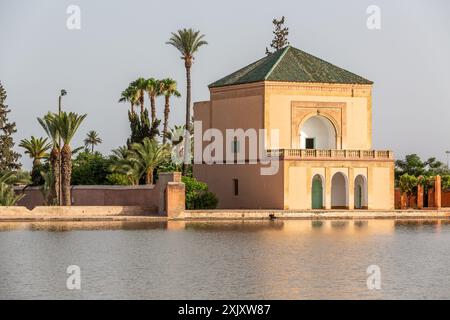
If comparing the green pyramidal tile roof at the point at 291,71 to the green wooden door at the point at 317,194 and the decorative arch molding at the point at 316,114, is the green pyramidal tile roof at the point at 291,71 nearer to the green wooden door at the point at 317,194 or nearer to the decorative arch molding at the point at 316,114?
the decorative arch molding at the point at 316,114

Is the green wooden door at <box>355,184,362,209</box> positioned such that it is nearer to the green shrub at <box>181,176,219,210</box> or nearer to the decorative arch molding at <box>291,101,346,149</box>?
the decorative arch molding at <box>291,101,346,149</box>

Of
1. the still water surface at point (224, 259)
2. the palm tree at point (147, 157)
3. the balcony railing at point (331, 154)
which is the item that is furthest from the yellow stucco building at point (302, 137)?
the still water surface at point (224, 259)

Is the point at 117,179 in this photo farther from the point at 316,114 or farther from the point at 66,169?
the point at 316,114

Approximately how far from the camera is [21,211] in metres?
53.2

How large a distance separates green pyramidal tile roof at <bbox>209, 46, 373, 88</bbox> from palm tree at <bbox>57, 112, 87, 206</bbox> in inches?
357

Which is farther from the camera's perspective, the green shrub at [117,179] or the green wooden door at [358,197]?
the green shrub at [117,179]

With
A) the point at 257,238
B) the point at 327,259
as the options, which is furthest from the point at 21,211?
the point at 327,259

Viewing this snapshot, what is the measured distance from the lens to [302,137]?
61344 mm

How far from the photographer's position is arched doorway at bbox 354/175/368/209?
60500 mm

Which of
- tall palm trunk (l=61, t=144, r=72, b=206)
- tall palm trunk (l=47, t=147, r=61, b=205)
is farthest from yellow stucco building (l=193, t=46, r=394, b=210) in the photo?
tall palm trunk (l=47, t=147, r=61, b=205)

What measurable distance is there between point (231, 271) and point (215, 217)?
20.0 meters

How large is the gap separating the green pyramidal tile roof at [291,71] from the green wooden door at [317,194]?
16.1ft

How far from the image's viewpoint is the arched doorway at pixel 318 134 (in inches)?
2420
